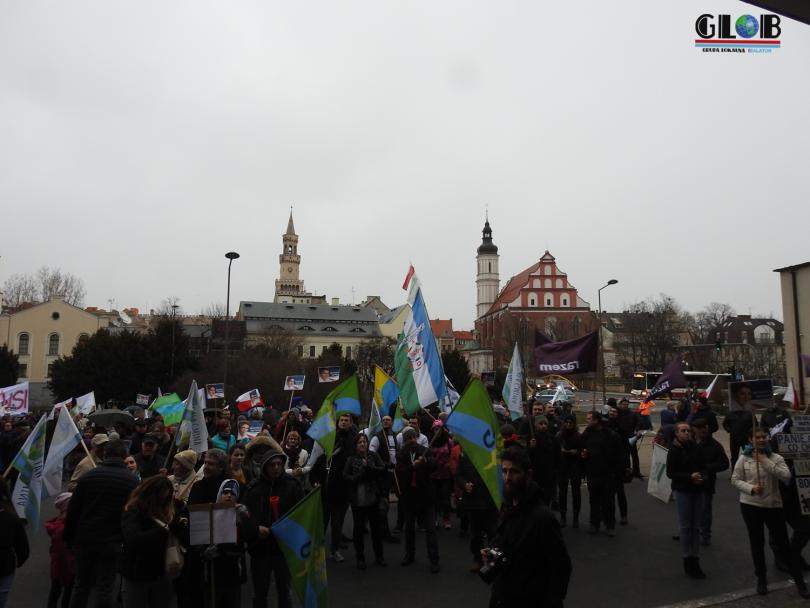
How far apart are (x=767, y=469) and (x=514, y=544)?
4.21m

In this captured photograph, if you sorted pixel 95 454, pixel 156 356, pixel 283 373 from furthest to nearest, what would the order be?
1. pixel 156 356
2. pixel 283 373
3. pixel 95 454

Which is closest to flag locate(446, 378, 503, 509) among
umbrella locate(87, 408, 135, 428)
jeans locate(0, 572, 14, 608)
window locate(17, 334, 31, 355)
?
jeans locate(0, 572, 14, 608)

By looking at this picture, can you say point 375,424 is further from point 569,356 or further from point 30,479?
point 30,479

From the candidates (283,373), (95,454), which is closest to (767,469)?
(95,454)

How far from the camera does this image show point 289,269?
167000mm

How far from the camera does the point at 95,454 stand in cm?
796

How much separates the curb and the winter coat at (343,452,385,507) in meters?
3.59

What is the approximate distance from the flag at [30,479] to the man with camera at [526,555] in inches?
239

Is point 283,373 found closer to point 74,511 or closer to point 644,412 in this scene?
point 644,412

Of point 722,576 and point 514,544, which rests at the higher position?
point 514,544

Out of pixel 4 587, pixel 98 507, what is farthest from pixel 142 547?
pixel 4 587

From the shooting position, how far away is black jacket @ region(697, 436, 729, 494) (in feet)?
24.8

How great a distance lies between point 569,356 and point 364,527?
5.26 meters

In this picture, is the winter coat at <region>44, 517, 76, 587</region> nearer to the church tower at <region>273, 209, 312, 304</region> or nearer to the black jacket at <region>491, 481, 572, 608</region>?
the black jacket at <region>491, 481, 572, 608</region>
